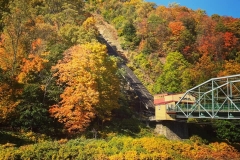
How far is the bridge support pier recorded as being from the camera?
39.0 metres

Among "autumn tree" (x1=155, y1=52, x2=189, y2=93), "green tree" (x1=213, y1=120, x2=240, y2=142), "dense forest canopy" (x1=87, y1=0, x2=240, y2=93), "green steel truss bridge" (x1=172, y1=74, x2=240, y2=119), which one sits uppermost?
"dense forest canopy" (x1=87, y1=0, x2=240, y2=93)

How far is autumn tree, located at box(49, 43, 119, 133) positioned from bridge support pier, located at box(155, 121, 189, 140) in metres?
8.18

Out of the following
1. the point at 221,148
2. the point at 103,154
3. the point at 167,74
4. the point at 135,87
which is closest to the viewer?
the point at 103,154

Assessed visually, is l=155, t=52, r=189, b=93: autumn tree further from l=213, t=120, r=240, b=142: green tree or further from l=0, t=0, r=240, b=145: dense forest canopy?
l=213, t=120, r=240, b=142: green tree

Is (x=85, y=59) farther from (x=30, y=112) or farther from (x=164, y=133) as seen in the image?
(x=164, y=133)

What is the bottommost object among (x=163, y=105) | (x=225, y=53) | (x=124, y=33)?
(x=163, y=105)

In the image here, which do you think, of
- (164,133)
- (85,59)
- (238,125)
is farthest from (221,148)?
(85,59)

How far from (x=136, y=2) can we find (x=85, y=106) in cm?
6517

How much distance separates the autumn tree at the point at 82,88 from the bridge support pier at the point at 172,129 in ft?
26.8

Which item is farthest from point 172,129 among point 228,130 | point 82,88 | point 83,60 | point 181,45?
point 181,45

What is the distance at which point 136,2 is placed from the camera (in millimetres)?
89000

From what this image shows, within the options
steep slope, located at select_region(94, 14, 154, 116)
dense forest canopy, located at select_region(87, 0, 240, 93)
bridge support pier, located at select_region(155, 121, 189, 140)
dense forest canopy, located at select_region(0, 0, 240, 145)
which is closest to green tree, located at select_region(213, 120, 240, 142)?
bridge support pier, located at select_region(155, 121, 189, 140)

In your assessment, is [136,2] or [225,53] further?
[136,2]

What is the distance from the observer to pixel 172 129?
129 ft
